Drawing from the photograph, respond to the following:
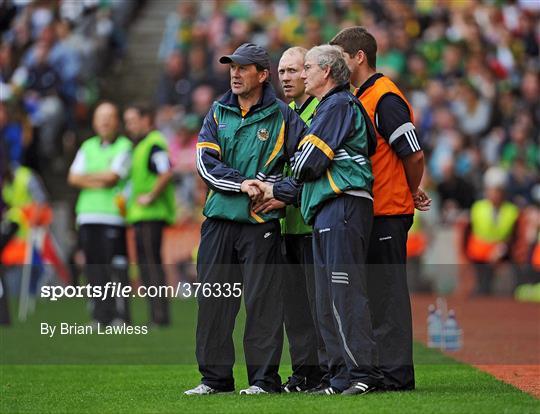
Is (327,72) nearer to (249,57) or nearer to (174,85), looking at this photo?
(249,57)

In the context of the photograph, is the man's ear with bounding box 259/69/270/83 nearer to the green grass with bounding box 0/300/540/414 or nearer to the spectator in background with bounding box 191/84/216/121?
the green grass with bounding box 0/300/540/414

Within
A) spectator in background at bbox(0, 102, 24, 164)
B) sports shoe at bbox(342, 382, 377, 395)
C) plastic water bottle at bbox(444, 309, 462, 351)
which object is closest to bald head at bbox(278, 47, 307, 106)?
sports shoe at bbox(342, 382, 377, 395)

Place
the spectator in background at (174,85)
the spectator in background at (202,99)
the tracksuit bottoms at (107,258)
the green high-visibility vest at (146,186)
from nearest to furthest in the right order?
1. the tracksuit bottoms at (107,258)
2. the green high-visibility vest at (146,186)
3. the spectator in background at (202,99)
4. the spectator in background at (174,85)

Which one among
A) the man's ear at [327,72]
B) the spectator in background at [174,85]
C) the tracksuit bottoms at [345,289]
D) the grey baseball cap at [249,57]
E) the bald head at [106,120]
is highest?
the spectator in background at [174,85]

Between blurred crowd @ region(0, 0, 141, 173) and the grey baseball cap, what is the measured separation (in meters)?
13.4

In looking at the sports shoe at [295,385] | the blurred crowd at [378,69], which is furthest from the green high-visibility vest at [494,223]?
the sports shoe at [295,385]

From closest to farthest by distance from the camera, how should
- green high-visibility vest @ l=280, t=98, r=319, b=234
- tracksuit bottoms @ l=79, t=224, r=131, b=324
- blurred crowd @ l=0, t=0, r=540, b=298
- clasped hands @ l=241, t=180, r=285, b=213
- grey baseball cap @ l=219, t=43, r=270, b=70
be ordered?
clasped hands @ l=241, t=180, r=285, b=213
grey baseball cap @ l=219, t=43, r=270, b=70
green high-visibility vest @ l=280, t=98, r=319, b=234
tracksuit bottoms @ l=79, t=224, r=131, b=324
blurred crowd @ l=0, t=0, r=540, b=298

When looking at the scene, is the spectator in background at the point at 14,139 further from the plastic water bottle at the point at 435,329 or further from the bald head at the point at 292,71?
the bald head at the point at 292,71

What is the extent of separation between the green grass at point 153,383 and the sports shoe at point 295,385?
0.41 meters

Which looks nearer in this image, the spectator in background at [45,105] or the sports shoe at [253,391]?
the sports shoe at [253,391]

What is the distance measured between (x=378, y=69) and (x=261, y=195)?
1508 centimetres

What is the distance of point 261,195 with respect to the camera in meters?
10.2

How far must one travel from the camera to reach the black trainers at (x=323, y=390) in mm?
9938

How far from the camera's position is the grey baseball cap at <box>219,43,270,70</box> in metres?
10.3
